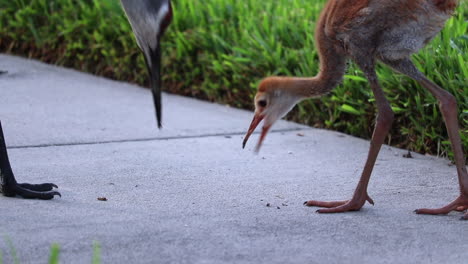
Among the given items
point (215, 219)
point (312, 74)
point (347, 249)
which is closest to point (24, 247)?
point (215, 219)

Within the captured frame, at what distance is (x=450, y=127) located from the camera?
466 cm

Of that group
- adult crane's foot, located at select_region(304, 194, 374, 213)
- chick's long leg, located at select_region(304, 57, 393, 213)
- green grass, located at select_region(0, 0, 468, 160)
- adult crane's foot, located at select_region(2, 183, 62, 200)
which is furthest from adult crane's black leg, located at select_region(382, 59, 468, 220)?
adult crane's foot, located at select_region(2, 183, 62, 200)

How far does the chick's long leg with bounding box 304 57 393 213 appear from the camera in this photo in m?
4.59

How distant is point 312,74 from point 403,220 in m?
2.47

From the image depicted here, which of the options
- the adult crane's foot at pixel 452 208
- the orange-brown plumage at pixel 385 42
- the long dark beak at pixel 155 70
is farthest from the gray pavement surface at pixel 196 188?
the long dark beak at pixel 155 70

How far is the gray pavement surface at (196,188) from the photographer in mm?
3936

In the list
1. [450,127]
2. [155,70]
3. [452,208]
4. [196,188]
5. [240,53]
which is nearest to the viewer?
[155,70]

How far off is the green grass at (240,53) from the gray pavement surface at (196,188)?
214mm

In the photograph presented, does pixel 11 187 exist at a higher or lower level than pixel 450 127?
lower

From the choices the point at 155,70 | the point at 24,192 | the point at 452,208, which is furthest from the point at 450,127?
the point at 24,192

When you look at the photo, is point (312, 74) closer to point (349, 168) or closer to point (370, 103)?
point (370, 103)

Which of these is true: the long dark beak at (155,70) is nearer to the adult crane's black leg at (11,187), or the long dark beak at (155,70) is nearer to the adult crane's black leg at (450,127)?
the adult crane's black leg at (11,187)

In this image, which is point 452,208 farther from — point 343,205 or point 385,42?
point 385,42

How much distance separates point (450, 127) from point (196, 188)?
148 cm
